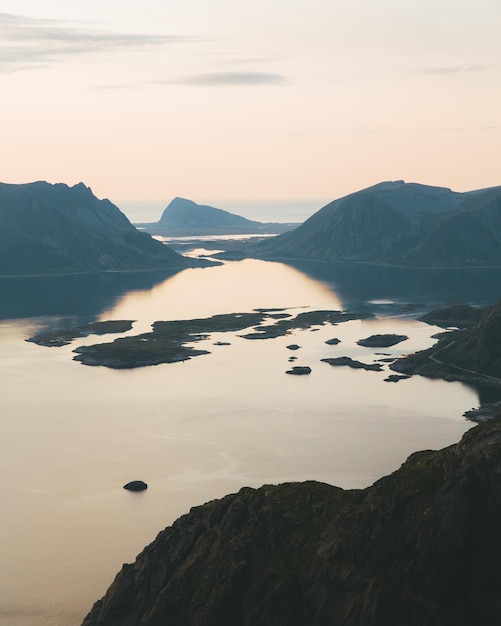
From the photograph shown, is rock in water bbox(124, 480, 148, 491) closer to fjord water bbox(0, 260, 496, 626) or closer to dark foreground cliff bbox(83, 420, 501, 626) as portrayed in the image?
fjord water bbox(0, 260, 496, 626)

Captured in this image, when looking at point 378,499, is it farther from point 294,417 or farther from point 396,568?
point 294,417

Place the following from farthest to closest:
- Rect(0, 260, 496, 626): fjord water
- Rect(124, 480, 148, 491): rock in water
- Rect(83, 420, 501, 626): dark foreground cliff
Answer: Rect(124, 480, 148, 491): rock in water → Rect(0, 260, 496, 626): fjord water → Rect(83, 420, 501, 626): dark foreground cliff

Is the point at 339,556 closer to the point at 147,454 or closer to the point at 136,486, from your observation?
the point at 136,486

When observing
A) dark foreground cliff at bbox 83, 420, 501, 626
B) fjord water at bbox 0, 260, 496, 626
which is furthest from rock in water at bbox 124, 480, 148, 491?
dark foreground cliff at bbox 83, 420, 501, 626

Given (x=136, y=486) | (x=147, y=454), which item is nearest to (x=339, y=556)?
(x=136, y=486)

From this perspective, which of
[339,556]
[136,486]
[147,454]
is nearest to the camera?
[339,556]

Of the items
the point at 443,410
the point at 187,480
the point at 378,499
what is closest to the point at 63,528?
the point at 187,480
